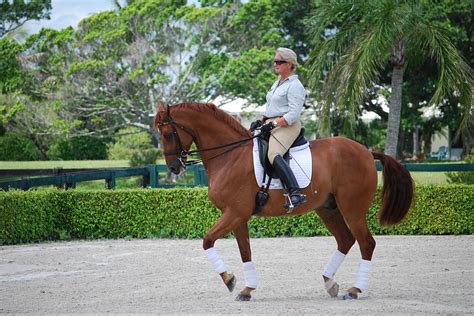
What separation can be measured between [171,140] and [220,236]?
117 cm

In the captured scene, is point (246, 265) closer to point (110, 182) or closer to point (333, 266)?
point (333, 266)

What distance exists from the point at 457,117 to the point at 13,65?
58.2ft

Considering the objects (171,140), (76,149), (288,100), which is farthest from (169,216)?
(76,149)

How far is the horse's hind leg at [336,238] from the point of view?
27.8 feet

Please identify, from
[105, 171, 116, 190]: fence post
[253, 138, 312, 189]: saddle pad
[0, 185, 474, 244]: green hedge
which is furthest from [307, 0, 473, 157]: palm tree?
[253, 138, 312, 189]: saddle pad

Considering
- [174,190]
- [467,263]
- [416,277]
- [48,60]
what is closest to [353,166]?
[416,277]

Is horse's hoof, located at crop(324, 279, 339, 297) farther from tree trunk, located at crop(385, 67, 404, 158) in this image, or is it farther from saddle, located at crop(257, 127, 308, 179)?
tree trunk, located at crop(385, 67, 404, 158)

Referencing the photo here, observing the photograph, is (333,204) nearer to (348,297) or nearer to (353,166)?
(353,166)

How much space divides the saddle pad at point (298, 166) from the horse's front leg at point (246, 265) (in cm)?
54

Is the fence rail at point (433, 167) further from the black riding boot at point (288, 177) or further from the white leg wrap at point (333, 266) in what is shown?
the black riding boot at point (288, 177)

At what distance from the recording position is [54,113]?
29.5 meters

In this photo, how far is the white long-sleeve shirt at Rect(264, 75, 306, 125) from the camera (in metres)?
8.30

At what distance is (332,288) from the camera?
8461 mm

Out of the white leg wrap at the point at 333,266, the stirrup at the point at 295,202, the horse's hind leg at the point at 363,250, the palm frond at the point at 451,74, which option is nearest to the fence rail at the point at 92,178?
the palm frond at the point at 451,74
